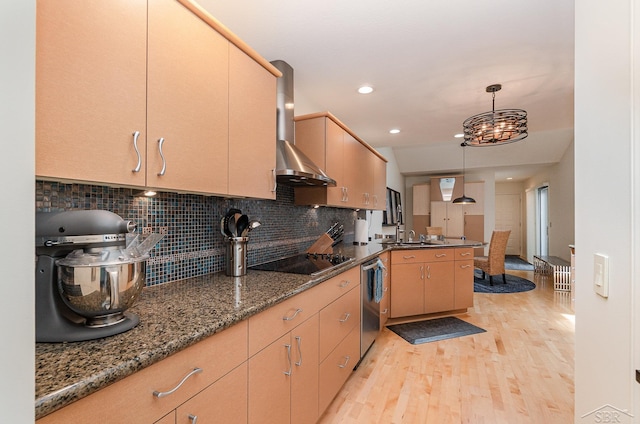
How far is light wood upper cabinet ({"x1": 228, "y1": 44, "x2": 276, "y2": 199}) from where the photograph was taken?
58.4 inches

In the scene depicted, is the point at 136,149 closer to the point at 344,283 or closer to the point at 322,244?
the point at 344,283

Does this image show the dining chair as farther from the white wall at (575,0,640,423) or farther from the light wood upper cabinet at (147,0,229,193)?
the light wood upper cabinet at (147,0,229,193)

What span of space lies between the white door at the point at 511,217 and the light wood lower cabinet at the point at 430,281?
703cm

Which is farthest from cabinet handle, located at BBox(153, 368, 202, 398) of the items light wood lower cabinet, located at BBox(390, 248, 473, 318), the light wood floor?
light wood lower cabinet, located at BBox(390, 248, 473, 318)

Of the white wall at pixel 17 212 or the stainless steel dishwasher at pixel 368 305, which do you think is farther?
the stainless steel dishwasher at pixel 368 305

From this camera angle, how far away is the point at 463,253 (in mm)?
3820

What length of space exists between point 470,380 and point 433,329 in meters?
1.05

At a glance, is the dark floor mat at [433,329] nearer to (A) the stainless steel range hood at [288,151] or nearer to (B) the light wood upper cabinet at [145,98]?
(A) the stainless steel range hood at [288,151]

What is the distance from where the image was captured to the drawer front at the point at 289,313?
3.79ft

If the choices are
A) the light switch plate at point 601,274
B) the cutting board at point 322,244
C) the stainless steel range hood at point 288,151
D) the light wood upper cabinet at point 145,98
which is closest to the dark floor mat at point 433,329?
the cutting board at point 322,244

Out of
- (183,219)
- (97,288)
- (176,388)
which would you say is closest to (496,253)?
(183,219)

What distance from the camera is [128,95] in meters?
1.00

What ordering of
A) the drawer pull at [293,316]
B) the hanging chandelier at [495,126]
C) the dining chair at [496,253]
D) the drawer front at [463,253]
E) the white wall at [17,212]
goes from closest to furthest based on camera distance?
the white wall at [17,212] → the drawer pull at [293,316] → the hanging chandelier at [495,126] → the drawer front at [463,253] → the dining chair at [496,253]

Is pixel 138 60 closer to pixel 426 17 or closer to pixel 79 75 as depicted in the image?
pixel 79 75
